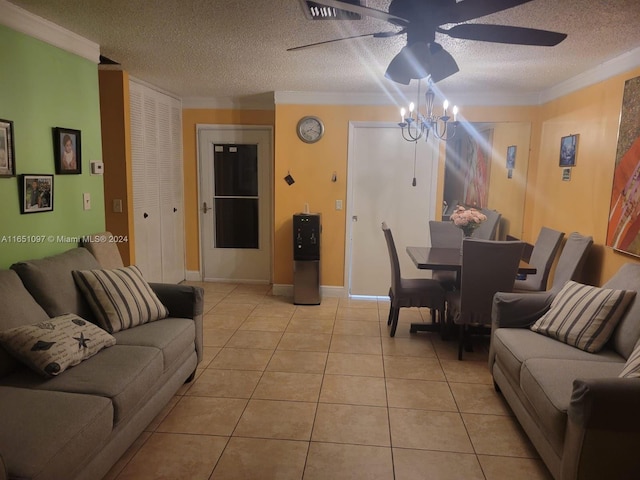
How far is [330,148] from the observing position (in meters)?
5.04

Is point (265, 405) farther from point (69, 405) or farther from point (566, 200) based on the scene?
point (566, 200)

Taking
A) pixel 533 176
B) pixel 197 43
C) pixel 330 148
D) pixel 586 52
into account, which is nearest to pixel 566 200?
pixel 533 176

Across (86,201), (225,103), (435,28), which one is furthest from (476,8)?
(225,103)

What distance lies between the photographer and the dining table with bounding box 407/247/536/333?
3541 mm

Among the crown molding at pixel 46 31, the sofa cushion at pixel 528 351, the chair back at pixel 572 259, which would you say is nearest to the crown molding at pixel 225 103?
the crown molding at pixel 46 31

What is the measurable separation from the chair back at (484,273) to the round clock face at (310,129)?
2340 millimetres

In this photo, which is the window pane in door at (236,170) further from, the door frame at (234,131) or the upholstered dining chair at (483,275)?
the upholstered dining chair at (483,275)

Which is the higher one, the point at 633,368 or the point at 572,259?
the point at 572,259

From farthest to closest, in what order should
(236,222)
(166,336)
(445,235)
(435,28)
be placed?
(236,222) → (445,235) → (166,336) → (435,28)

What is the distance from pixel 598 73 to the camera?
3.55 metres

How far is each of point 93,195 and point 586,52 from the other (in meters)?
3.70

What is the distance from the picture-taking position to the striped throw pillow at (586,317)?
2533 mm

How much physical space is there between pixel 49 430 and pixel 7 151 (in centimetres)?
166

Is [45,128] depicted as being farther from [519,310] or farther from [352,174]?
[519,310]
